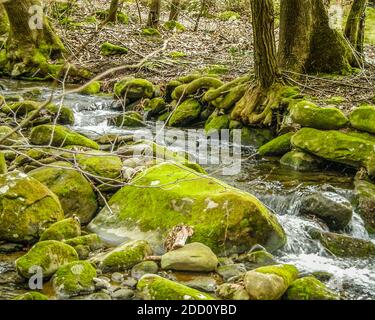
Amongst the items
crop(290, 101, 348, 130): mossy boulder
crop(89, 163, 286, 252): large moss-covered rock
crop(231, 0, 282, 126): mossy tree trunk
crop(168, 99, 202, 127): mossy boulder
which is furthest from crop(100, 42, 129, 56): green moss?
crop(89, 163, 286, 252): large moss-covered rock

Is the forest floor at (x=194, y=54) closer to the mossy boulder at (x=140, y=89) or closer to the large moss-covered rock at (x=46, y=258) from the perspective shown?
the mossy boulder at (x=140, y=89)

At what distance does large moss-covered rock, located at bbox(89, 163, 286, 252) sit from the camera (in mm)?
5020

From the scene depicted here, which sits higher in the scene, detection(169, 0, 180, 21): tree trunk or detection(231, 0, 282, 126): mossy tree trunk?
detection(169, 0, 180, 21): tree trunk

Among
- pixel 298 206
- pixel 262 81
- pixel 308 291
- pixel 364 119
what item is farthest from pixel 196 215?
pixel 262 81

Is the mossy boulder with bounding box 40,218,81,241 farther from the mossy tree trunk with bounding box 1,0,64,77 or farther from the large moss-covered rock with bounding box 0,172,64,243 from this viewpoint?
the mossy tree trunk with bounding box 1,0,64,77

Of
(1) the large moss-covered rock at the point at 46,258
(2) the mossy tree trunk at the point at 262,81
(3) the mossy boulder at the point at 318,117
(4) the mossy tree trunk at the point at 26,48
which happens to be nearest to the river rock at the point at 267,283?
(1) the large moss-covered rock at the point at 46,258

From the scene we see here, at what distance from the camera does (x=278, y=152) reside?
823 cm

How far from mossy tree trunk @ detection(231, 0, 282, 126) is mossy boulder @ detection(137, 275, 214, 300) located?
17.5ft

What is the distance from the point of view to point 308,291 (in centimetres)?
412

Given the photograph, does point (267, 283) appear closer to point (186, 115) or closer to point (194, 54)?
point (186, 115)

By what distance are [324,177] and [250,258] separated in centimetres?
272

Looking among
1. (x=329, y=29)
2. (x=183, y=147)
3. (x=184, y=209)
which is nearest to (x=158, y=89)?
(x=183, y=147)

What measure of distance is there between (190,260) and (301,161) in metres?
3.51
